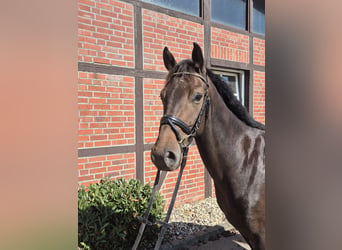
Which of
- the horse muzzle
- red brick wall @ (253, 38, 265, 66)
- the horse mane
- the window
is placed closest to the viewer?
the horse muzzle

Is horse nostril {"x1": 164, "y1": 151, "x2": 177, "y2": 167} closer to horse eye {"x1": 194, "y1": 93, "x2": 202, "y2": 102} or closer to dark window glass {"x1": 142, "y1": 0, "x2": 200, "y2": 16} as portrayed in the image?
horse eye {"x1": 194, "y1": 93, "x2": 202, "y2": 102}

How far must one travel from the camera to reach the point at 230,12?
534cm

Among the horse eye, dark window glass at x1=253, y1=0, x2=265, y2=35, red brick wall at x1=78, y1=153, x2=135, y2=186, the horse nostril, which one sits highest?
dark window glass at x1=253, y1=0, x2=265, y2=35

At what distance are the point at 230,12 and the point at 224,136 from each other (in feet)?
12.7

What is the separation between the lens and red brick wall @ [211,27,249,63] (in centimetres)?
501

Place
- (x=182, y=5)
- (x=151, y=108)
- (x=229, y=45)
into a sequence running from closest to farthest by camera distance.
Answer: (x=151, y=108) → (x=182, y=5) → (x=229, y=45)

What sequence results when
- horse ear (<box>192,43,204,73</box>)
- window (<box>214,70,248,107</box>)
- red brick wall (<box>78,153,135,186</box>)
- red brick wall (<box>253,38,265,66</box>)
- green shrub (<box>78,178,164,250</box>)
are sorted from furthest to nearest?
red brick wall (<box>253,38,265,66</box>), window (<box>214,70,248,107</box>), red brick wall (<box>78,153,135,186</box>), green shrub (<box>78,178,164,250</box>), horse ear (<box>192,43,204,73</box>)

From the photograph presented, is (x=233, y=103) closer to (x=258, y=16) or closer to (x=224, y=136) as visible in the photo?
(x=224, y=136)

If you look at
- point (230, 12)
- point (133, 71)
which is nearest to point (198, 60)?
point (133, 71)

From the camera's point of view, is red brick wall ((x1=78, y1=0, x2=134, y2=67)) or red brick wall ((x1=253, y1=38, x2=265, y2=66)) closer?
red brick wall ((x1=78, y1=0, x2=134, y2=67))

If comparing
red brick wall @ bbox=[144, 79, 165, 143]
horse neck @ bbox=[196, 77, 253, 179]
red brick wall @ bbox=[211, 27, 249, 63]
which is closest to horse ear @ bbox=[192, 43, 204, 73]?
horse neck @ bbox=[196, 77, 253, 179]

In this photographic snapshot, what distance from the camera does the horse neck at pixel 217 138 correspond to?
2.18 metres
